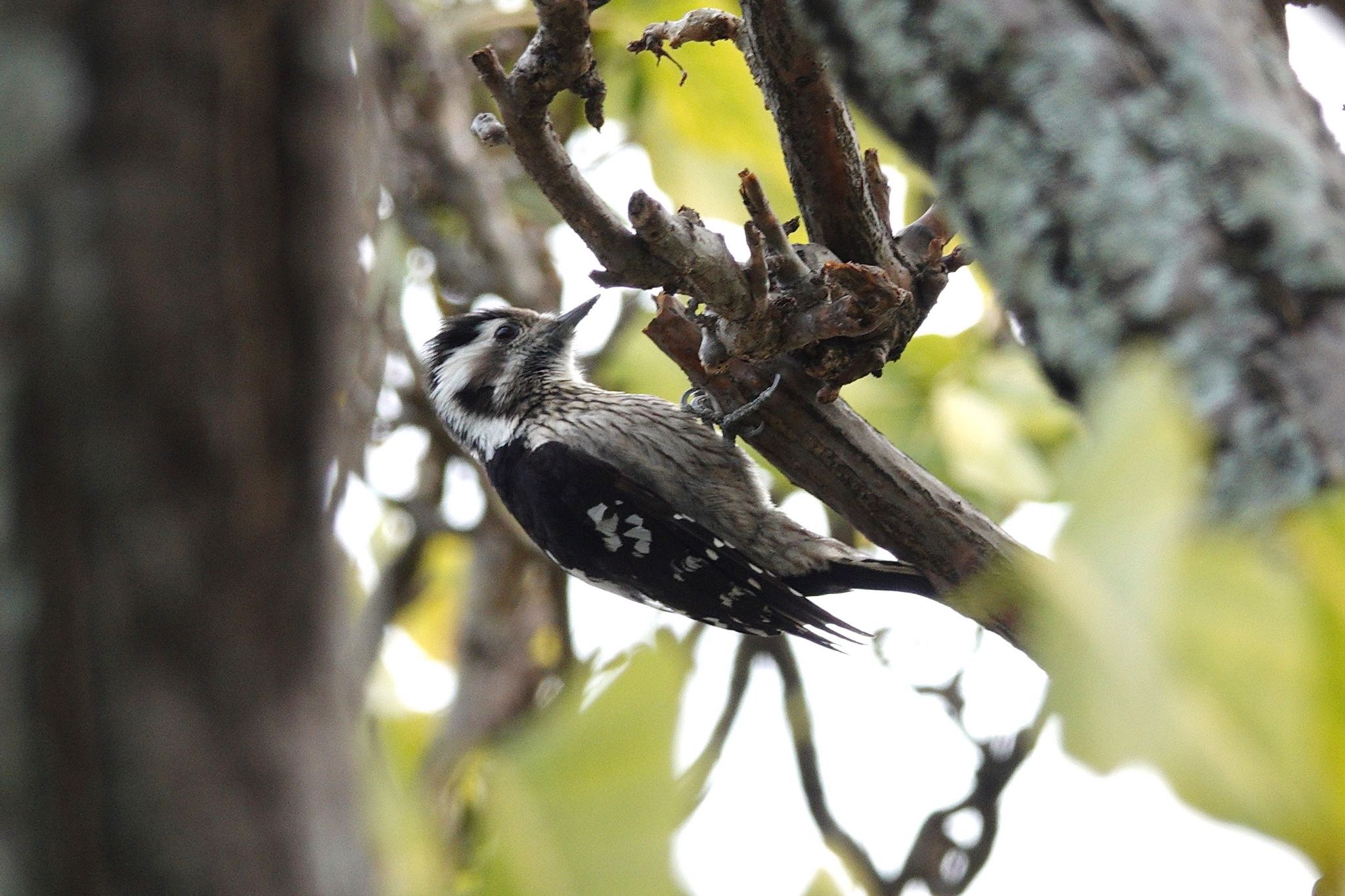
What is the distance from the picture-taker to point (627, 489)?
3781mm

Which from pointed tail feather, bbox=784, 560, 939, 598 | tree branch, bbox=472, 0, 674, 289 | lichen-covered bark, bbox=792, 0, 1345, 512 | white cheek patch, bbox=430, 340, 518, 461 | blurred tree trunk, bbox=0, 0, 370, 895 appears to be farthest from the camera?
white cheek patch, bbox=430, 340, 518, 461

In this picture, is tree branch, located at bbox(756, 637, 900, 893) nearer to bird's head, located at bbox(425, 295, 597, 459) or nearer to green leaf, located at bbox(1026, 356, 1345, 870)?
A: bird's head, located at bbox(425, 295, 597, 459)

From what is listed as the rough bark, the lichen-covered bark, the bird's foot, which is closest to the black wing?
the bird's foot

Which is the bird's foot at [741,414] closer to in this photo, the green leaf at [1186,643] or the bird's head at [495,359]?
the bird's head at [495,359]

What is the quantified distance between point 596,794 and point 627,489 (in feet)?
9.25

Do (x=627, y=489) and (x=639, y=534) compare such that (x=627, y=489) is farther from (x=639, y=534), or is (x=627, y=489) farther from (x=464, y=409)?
(x=464, y=409)

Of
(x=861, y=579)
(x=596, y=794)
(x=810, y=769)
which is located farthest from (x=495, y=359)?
(x=596, y=794)

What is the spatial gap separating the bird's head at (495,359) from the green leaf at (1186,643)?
3.62 meters

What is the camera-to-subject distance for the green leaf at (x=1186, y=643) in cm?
67

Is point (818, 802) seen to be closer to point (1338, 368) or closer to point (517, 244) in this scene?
point (517, 244)

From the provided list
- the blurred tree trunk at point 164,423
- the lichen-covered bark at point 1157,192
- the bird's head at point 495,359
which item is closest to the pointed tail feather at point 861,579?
the bird's head at point 495,359

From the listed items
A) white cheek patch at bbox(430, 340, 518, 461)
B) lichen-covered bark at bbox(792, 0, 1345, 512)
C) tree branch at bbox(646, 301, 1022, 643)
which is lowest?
lichen-covered bark at bbox(792, 0, 1345, 512)

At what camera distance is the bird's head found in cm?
430

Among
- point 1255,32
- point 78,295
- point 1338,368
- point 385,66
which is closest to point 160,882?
point 78,295
